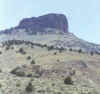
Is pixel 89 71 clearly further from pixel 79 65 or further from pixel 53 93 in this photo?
pixel 53 93

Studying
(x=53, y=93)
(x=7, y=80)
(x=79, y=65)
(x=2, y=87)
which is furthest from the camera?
(x=79, y=65)

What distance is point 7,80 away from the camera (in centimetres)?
4012

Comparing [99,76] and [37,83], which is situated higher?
[37,83]

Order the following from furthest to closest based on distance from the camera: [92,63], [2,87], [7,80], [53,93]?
[92,63], [7,80], [2,87], [53,93]

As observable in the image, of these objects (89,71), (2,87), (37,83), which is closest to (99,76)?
(89,71)

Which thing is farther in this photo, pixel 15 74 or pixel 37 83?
pixel 15 74

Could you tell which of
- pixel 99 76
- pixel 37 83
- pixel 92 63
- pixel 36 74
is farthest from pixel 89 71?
pixel 37 83

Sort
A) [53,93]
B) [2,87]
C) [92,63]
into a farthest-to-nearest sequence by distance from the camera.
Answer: [92,63] → [2,87] → [53,93]

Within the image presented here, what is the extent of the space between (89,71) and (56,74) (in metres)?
17.2

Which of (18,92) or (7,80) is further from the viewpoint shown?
(7,80)

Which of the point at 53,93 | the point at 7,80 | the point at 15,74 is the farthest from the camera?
the point at 15,74

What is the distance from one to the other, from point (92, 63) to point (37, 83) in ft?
142

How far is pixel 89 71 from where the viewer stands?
65.1 m

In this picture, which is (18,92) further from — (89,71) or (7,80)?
(89,71)
